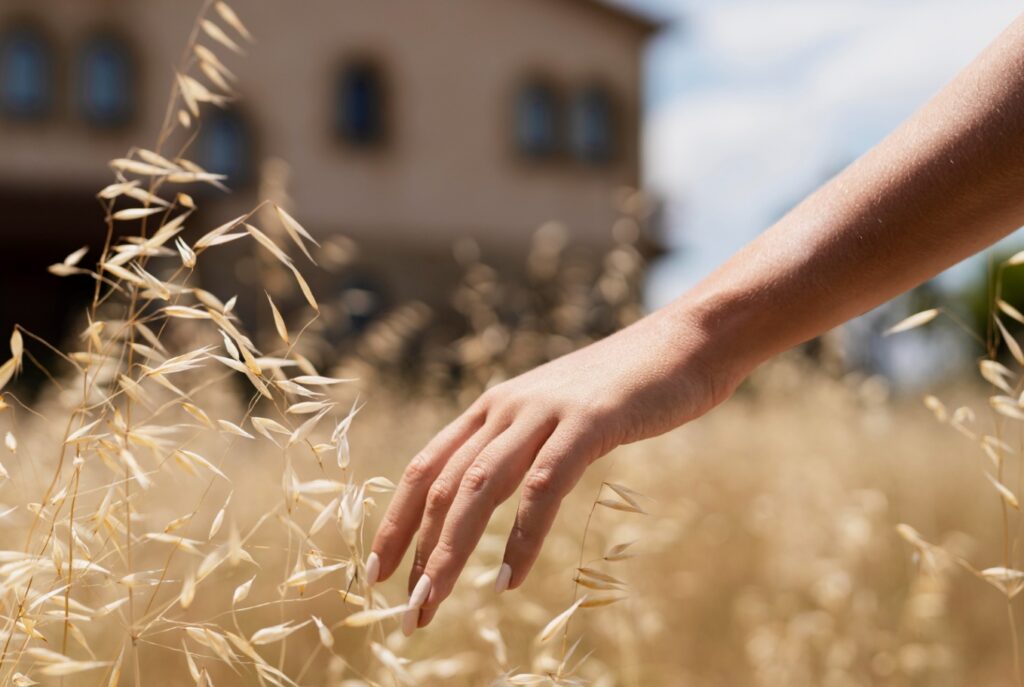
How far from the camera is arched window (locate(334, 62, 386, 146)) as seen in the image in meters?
14.7

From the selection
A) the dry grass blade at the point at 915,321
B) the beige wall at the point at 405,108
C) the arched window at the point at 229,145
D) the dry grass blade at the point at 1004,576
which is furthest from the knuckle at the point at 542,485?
the beige wall at the point at 405,108

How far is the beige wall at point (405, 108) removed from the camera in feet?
44.7

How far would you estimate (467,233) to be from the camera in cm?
1566

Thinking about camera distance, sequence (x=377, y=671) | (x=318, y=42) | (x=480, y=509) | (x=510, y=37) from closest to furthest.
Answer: (x=480, y=509), (x=377, y=671), (x=318, y=42), (x=510, y=37)

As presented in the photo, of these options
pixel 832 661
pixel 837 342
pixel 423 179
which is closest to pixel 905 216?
Answer: pixel 832 661

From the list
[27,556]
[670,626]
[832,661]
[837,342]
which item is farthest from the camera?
[837,342]

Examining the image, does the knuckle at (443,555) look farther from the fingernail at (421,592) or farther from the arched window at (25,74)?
the arched window at (25,74)

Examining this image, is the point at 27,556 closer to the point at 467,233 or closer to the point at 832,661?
the point at 832,661

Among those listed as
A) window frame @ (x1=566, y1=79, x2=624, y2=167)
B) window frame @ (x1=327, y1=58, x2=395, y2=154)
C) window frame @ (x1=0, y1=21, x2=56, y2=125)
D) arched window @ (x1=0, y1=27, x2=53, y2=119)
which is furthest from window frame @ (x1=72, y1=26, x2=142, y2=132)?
window frame @ (x1=566, y1=79, x2=624, y2=167)

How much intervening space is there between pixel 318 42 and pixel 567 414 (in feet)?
47.9

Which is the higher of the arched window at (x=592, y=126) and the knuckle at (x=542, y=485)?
the knuckle at (x=542, y=485)

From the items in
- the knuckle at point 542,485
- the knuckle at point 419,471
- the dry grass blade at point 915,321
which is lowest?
the dry grass blade at point 915,321

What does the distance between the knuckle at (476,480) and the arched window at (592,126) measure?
15.1 metres

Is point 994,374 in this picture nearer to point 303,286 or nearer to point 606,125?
point 303,286
